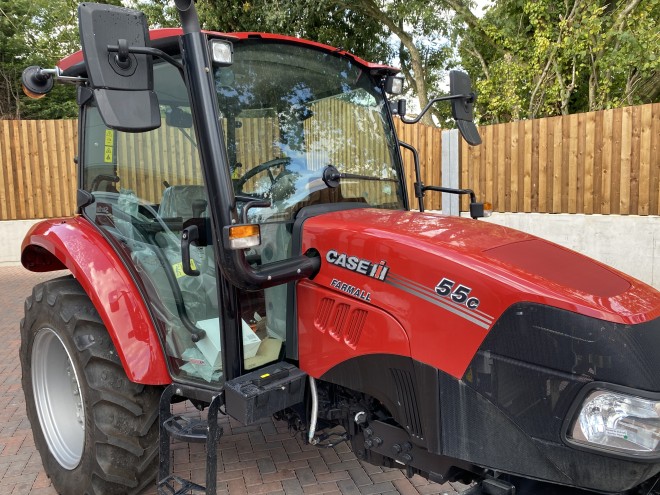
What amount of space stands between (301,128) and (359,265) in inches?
32.1

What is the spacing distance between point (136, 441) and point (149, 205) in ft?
3.78

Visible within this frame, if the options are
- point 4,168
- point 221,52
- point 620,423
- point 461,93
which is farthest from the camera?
point 4,168

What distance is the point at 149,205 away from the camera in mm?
2771

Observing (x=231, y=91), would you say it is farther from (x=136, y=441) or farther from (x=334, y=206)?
(x=136, y=441)

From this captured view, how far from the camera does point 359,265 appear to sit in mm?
2170

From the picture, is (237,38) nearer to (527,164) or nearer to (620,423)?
(620,423)

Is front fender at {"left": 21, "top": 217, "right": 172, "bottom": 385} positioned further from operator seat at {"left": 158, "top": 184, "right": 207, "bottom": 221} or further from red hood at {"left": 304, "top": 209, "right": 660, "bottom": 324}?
red hood at {"left": 304, "top": 209, "right": 660, "bottom": 324}

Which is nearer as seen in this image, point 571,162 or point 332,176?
point 332,176

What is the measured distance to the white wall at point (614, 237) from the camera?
21.8ft

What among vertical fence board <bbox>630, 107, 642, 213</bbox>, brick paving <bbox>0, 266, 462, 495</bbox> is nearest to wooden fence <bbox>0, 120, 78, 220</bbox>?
brick paving <bbox>0, 266, 462, 495</bbox>

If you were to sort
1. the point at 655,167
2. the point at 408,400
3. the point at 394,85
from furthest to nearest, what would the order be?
the point at 655,167
the point at 394,85
the point at 408,400

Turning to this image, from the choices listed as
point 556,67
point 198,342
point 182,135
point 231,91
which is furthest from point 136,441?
point 556,67

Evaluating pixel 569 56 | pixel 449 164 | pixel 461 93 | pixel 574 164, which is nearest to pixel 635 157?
pixel 574 164

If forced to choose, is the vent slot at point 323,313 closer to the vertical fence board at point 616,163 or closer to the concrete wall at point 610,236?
the concrete wall at point 610,236
